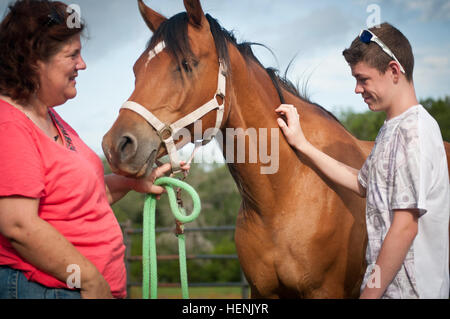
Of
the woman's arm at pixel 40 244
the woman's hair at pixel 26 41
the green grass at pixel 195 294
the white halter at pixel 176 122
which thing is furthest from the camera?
the green grass at pixel 195 294

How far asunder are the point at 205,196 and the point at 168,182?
94.1 ft

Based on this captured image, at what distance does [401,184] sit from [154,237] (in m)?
1.22

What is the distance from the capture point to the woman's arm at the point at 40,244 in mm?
1496

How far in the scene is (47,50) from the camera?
5.57 feet

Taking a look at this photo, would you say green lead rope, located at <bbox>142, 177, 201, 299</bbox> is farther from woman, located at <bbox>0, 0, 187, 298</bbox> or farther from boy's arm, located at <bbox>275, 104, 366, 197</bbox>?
boy's arm, located at <bbox>275, 104, 366, 197</bbox>

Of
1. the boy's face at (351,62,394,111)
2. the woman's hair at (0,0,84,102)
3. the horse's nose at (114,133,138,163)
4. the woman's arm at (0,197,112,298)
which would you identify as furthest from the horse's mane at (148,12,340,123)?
the woman's arm at (0,197,112,298)

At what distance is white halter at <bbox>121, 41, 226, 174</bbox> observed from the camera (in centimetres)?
212

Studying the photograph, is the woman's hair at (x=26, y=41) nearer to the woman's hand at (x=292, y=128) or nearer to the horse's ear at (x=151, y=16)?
the horse's ear at (x=151, y=16)

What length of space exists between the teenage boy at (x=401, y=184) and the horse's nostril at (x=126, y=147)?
1.22 metres

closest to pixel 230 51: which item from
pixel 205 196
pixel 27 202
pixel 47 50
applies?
pixel 47 50

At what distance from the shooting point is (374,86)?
1.97 m

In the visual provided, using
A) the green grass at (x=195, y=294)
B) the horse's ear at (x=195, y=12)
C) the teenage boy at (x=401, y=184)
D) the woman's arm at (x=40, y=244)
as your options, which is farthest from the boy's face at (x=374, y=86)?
the green grass at (x=195, y=294)
